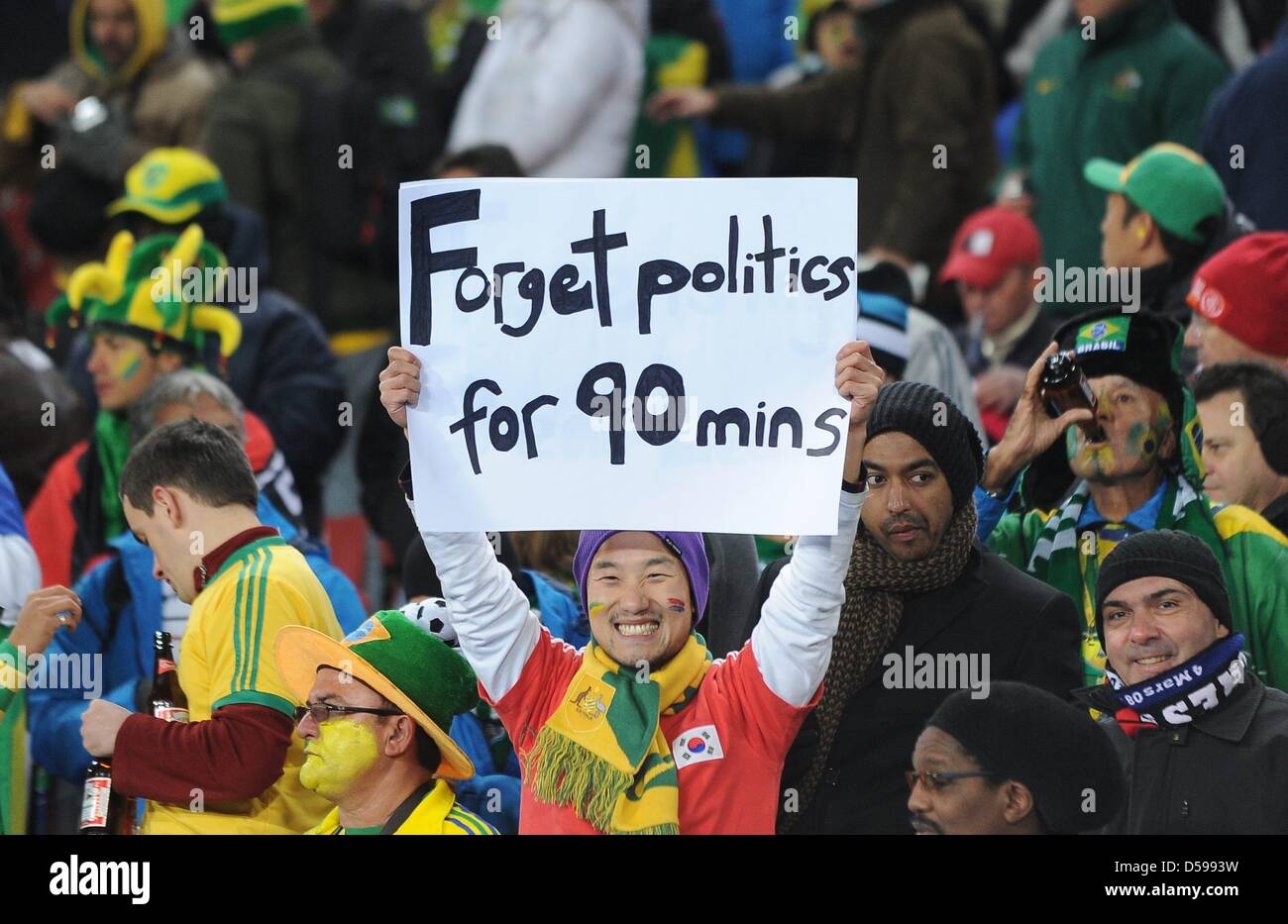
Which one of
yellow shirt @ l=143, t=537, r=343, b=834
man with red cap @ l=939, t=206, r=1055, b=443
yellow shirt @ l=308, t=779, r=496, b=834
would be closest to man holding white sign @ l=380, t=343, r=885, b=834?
yellow shirt @ l=308, t=779, r=496, b=834

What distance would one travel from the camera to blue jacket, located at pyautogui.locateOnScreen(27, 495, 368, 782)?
5.70m

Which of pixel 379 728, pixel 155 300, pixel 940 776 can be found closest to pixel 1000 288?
pixel 155 300

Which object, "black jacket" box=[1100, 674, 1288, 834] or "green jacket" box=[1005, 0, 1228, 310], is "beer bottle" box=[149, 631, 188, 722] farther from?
"green jacket" box=[1005, 0, 1228, 310]

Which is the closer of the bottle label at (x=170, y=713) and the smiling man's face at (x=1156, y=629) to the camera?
the smiling man's face at (x=1156, y=629)

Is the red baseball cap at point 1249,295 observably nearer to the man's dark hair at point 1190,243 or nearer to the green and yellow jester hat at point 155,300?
the man's dark hair at point 1190,243

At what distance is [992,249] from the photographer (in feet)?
26.5

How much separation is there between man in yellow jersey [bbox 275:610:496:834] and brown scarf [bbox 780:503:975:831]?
2.58ft

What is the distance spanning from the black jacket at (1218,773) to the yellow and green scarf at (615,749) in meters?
0.94

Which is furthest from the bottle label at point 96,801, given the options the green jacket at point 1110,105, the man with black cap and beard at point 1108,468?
the green jacket at point 1110,105

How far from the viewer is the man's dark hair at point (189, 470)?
5.04m

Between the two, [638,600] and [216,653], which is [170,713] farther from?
[638,600]

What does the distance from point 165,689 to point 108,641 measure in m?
0.81

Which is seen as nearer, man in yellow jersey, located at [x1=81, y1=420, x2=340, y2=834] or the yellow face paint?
the yellow face paint

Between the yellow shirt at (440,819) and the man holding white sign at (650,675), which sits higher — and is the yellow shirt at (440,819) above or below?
below
